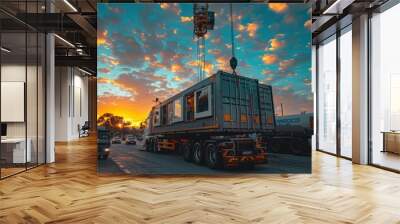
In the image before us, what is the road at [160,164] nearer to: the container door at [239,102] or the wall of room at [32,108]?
the container door at [239,102]

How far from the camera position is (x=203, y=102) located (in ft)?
20.4

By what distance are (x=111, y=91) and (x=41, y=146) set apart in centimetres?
254

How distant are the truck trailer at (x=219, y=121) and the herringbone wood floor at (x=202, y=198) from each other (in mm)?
434

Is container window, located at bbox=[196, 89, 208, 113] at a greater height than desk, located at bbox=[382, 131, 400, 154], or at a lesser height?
greater

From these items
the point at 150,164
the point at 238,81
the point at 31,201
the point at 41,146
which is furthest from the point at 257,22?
the point at 41,146

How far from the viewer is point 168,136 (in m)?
6.45

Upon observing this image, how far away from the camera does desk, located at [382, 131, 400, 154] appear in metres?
6.91

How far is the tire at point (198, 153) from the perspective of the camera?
6.27m

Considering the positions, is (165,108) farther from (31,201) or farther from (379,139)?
(379,139)

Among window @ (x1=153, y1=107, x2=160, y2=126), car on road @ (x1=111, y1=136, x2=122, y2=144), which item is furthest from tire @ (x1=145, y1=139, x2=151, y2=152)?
car on road @ (x1=111, y1=136, x2=122, y2=144)

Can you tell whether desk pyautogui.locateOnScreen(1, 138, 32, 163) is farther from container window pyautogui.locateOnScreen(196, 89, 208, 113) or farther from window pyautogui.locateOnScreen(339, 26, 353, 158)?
window pyautogui.locateOnScreen(339, 26, 353, 158)

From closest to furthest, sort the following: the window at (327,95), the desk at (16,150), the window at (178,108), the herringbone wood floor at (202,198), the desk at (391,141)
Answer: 1. the herringbone wood floor at (202,198)
2. the window at (178,108)
3. the desk at (16,150)
4. the desk at (391,141)
5. the window at (327,95)

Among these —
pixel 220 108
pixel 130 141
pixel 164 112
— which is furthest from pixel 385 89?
pixel 130 141

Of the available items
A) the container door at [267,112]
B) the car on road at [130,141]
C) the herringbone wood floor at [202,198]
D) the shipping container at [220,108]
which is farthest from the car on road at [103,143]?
the container door at [267,112]
